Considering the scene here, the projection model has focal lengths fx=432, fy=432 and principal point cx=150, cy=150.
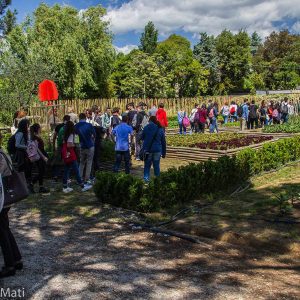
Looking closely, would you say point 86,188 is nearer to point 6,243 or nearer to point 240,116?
point 6,243

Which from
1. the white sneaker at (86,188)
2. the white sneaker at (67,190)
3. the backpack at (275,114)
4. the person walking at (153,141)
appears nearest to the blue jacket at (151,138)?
the person walking at (153,141)

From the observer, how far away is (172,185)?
8102 mm

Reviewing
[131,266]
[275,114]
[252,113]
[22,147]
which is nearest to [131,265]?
[131,266]

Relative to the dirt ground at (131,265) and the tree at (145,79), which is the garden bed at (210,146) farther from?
the tree at (145,79)

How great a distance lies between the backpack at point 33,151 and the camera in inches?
360

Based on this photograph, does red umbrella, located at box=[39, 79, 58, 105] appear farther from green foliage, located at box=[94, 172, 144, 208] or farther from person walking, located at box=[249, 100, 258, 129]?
person walking, located at box=[249, 100, 258, 129]

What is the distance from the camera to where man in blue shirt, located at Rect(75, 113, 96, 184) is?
9.61 metres

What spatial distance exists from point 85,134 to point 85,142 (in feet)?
0.61

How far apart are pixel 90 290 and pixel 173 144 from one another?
37.8ft

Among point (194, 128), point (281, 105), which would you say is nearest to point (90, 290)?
point (194, 128)

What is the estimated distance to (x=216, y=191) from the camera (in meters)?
9.48

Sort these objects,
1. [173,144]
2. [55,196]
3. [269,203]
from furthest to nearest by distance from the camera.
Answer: [173,144] → [55,196] → [269,203]

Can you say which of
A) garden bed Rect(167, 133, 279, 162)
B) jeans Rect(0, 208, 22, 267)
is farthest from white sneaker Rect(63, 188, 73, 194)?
garden bed Rect(167, 133, 279, 162)

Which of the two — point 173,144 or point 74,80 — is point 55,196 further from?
point 74,80
